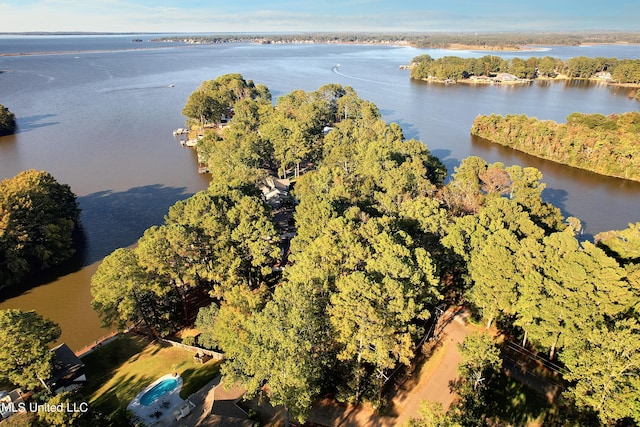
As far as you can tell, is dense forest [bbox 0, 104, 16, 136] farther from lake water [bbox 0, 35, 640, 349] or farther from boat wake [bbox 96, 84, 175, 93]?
boat wake [bbox 96, 84, 175, 93]

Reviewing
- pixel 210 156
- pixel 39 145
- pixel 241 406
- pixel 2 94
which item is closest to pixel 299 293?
pixel 241 406

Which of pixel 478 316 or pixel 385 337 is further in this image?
pixel 478 316

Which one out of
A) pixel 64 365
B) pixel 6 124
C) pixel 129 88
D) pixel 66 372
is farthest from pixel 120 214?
pixel 129 88

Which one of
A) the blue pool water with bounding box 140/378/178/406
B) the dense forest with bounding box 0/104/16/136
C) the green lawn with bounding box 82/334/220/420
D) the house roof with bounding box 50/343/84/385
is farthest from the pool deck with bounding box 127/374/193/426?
the dense forest with bounding box 0/104/16/136

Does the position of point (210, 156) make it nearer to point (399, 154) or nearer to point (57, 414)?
point (399, 154)

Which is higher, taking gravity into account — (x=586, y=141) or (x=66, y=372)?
(x=586, y=141)

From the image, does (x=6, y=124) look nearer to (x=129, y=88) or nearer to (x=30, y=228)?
(x=129, y=88)
